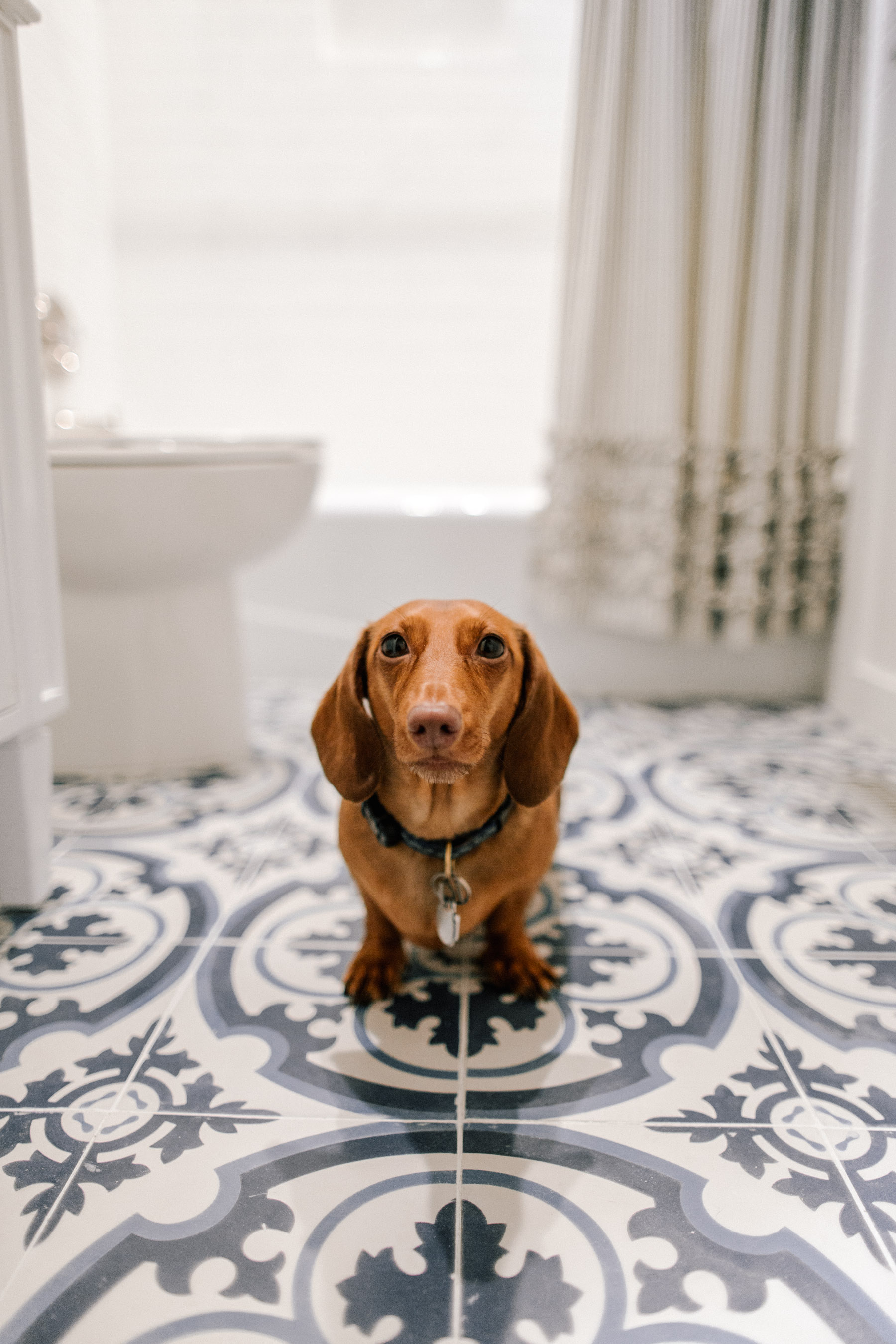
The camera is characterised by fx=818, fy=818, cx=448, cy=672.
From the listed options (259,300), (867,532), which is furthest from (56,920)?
(259,300)

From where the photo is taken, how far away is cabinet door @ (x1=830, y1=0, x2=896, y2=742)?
4.71 ft

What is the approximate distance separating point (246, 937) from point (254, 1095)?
242 millimetres

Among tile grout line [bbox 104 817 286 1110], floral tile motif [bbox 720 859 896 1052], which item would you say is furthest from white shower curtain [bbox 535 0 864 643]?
tile grout line [bbox 104 817 286 1110]

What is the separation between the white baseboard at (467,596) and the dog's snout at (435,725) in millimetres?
1263

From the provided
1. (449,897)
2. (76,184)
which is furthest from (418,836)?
(76,184)

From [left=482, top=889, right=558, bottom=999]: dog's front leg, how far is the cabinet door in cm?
98

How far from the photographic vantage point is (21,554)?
2.66 feet

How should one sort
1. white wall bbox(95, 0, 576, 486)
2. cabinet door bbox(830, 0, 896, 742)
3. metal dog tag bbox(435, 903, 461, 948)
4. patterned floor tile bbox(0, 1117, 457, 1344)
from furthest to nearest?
white wall bbox(95, 0, 576, 486)
cabinet door bbox(830, 0, 896, 742)
metal dog tag bbox(435, 903, 461, 948)
patterned floor tile bbox(0, 1117, 457, 1344)

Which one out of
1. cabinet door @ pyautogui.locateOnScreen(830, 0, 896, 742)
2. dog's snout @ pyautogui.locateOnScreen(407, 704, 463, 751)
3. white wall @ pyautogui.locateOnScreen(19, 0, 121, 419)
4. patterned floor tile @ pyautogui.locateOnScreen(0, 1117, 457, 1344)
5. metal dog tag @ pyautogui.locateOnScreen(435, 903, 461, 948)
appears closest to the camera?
patterned floor tile @ pyautogui.locateOnScreen(0, 1117, 457, 1344)

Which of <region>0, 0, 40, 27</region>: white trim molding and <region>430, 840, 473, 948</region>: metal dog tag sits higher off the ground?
<region>0, 0, 40, 27</region>: white trim molding

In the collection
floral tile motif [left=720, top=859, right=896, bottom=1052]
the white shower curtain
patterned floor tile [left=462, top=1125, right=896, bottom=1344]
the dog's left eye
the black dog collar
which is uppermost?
the white shower curtain

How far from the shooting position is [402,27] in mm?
2104

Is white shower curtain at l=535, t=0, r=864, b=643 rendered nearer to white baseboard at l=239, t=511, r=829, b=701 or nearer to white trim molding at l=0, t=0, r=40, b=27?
white baseboard at l=239, t=511, r=829, b=701

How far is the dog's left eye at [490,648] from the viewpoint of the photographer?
0.65m
